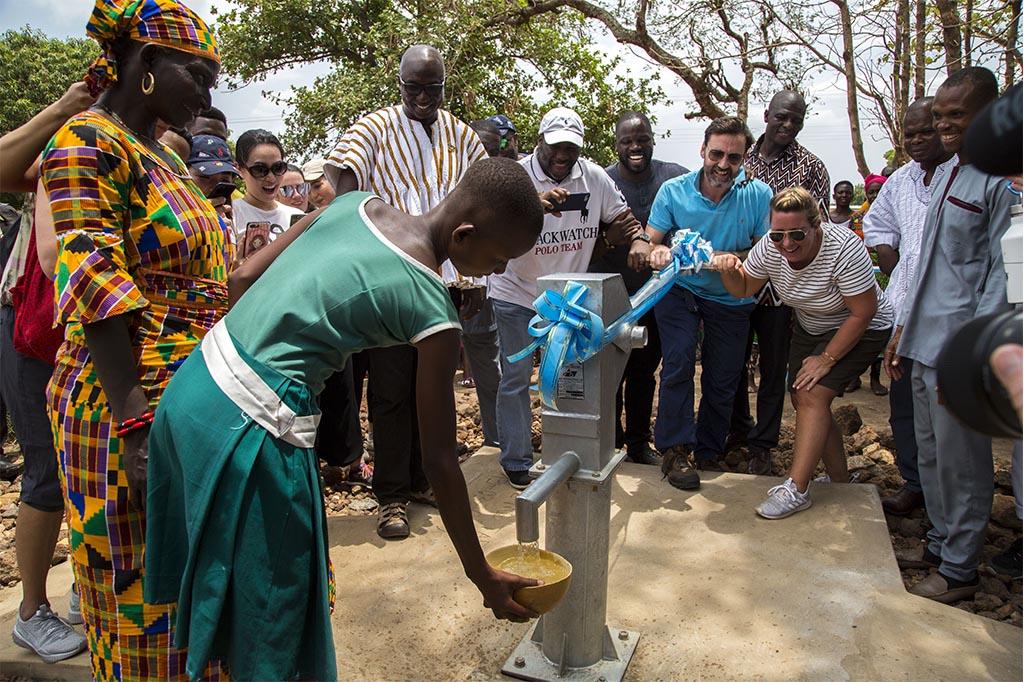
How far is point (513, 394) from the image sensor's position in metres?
3.75

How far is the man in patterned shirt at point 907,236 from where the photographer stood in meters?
3.78

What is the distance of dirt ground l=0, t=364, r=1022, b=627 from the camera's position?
314cm

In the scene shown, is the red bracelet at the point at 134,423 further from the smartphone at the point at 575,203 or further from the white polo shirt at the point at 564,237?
the smartphone at the point at 575,203

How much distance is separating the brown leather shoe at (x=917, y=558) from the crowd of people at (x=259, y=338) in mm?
32

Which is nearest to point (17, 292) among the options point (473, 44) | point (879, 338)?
point (879, 338)

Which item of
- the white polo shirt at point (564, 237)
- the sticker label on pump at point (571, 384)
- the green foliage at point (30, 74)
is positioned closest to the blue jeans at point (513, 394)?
the white polo shirt at point (564, 237)

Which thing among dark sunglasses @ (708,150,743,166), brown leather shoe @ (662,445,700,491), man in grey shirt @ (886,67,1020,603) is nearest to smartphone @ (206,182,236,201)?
dark sunglasses @ (708,150,743,166)

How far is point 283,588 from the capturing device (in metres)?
1.55

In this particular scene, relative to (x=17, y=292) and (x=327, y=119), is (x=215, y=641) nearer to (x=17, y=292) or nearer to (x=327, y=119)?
(x=17, y=292)

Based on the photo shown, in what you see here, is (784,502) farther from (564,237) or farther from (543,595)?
(543,595)

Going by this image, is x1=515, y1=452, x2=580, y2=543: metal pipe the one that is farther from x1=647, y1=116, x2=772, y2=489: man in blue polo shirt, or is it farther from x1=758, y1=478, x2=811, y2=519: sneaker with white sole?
x1=647, y1=116, x2=772, y2=489: man in blue polo shirt

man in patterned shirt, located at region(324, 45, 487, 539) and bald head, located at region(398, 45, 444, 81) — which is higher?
bald head, located at region(398, 45, 444, 81)

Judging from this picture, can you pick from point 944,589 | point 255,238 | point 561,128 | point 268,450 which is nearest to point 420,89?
point 561,128

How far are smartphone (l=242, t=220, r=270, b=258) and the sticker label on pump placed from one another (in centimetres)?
189
